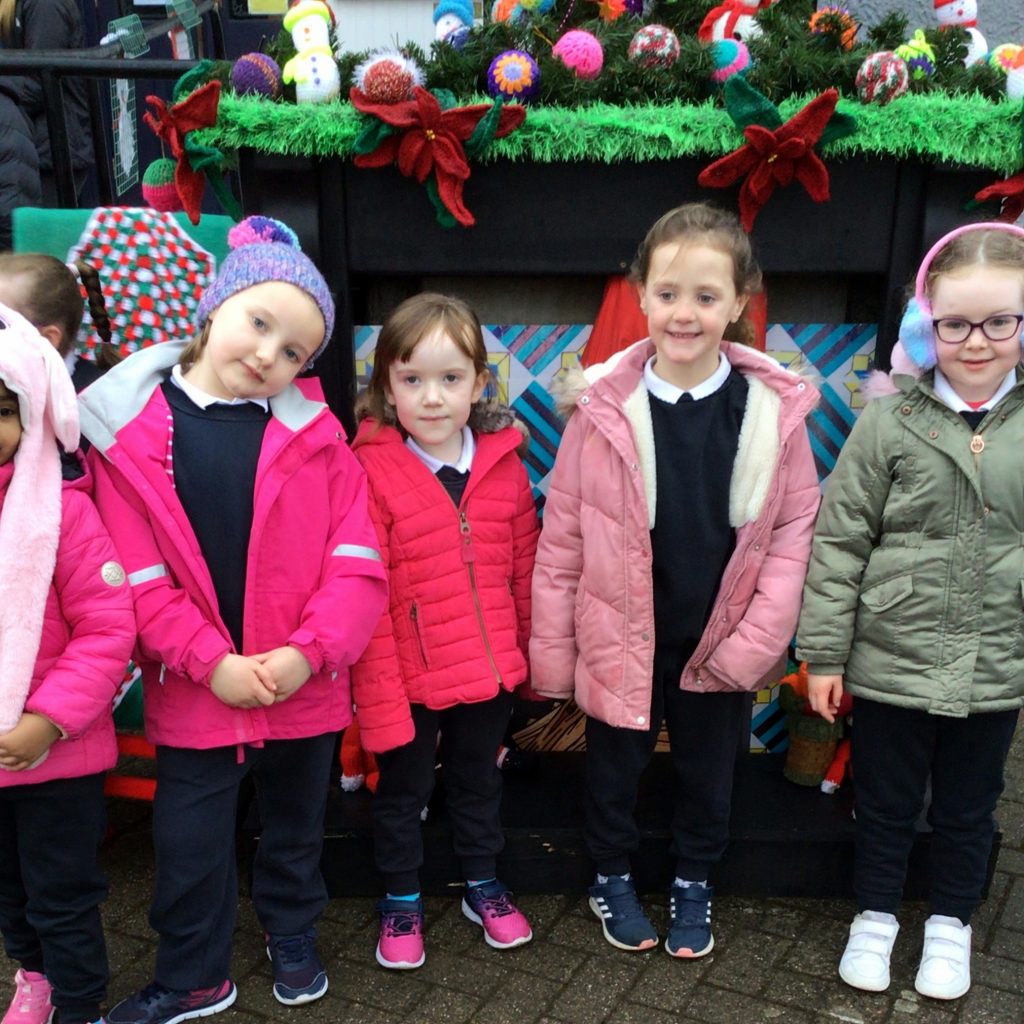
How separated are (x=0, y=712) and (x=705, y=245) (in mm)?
1717

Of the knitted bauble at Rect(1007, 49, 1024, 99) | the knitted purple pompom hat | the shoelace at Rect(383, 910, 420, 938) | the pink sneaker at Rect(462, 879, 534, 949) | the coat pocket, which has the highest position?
the knitted bauble at Rect(1007, 49, 1024, 99)

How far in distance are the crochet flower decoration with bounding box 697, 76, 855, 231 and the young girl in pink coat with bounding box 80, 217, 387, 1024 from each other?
1065mm

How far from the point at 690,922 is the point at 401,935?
0.70 metres

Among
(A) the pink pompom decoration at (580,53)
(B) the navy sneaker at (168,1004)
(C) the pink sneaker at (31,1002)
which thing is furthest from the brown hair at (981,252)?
(C) the pink sneaker at (31,1002)

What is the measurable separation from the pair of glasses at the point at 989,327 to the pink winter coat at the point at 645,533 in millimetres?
329

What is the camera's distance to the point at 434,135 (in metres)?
2.81

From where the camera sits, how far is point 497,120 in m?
2.82

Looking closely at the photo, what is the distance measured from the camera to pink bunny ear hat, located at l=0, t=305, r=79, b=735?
224cm

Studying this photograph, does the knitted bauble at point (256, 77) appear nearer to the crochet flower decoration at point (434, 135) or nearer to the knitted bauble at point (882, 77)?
the crochet flower decoration at point (434, 135)

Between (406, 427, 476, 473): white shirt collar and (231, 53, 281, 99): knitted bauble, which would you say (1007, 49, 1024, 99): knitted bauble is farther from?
(231, 53, 281, 99): knitted bauble

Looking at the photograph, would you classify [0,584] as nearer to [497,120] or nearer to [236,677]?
[236,677]

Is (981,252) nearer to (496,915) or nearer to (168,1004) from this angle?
(496,915)

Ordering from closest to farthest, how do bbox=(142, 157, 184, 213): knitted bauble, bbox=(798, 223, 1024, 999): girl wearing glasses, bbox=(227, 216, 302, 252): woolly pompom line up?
bbox=(798, 223, 1024, 999): girl wearing glasses < bbox=(227, 216, 302, 252): woolly pompom < bbox=(142, 157, 184, 213): knitted bauble

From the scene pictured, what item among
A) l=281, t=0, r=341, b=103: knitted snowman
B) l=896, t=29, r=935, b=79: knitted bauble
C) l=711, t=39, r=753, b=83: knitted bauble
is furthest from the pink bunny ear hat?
l=896, t=29, r=935, b=79: knitted bauble
